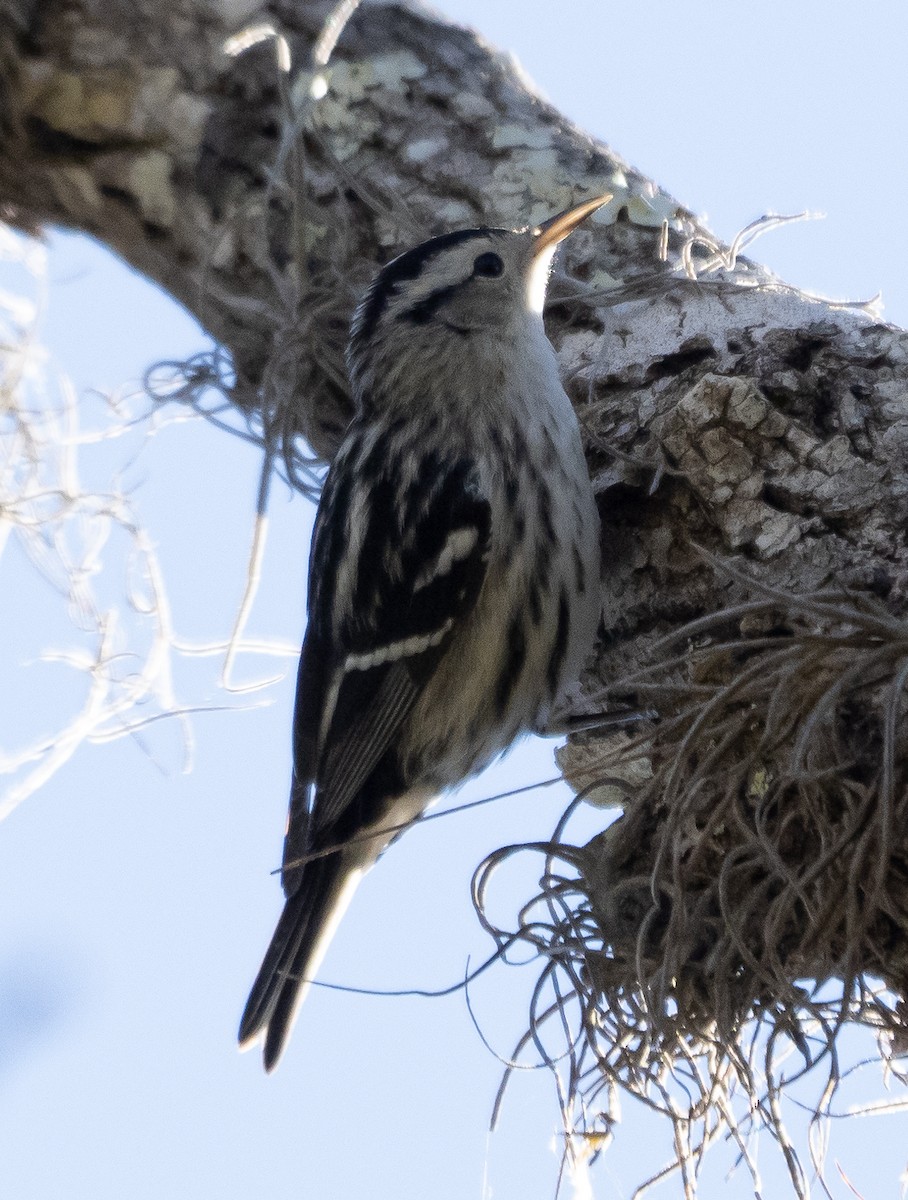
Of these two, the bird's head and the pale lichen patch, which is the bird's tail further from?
the pale lichen patch

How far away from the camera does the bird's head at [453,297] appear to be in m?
3.52

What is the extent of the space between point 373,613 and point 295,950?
2.51ft

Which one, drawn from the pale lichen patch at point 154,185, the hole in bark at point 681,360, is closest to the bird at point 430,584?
the hole in bark at point 681,360

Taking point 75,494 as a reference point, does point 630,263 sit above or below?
above

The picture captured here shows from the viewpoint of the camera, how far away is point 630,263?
3.51 m

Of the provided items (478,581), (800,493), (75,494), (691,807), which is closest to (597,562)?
(478,581)

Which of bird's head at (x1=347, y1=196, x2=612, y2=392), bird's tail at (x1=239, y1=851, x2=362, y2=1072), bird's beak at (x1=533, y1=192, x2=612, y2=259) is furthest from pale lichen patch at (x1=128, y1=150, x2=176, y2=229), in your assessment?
bird's tail at (x1=239, y1=851, x2=362, y2=1072)

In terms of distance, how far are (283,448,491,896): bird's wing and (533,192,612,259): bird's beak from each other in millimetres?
518

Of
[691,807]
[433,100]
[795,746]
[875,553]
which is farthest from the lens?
[433,100]

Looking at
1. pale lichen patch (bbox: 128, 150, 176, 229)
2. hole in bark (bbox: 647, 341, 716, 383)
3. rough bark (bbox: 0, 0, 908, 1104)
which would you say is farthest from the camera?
pale lichen patch (bbox: 128, 150, 176, 229)

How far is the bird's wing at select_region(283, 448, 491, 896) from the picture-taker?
134 inches

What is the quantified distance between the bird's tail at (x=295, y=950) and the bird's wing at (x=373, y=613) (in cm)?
5

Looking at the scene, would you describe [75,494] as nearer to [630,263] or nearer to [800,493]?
[630,263]

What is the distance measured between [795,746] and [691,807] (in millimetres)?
236
